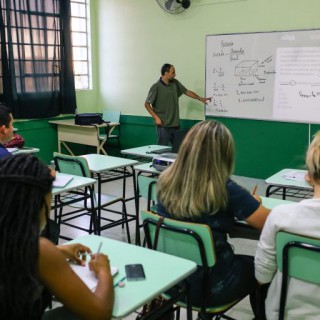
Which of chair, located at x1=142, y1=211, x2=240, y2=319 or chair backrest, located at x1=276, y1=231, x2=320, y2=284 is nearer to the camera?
chair backrest, located at x1=276, y1=231, x2=320, y2=284

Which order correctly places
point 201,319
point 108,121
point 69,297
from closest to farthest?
1. point 69,297
2. point 201,319
3. point 108,121

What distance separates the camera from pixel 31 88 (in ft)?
19.8

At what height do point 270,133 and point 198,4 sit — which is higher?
point 198,4

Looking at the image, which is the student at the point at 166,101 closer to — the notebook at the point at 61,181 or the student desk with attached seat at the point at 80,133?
the student desk with attached seat at the point at 80,133

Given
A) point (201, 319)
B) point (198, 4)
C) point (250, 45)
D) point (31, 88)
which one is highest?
point (198, 4)

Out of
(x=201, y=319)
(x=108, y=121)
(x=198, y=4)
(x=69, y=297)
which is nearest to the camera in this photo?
(x=69, y=297)

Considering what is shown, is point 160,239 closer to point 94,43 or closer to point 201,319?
point 201,319

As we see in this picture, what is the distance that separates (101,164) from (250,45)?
2.74m

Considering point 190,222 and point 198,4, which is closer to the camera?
point 190,222

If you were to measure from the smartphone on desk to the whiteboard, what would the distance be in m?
3.94

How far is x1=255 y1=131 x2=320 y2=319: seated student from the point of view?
1.54 metres

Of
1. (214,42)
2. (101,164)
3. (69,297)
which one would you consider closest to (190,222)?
(69,297)

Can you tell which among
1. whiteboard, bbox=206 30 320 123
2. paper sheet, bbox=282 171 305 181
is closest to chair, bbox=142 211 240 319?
paper sheet, bbox=282 171 305 181

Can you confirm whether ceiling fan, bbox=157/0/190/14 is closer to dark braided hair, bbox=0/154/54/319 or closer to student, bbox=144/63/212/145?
student, bbox=144/63/212/145
